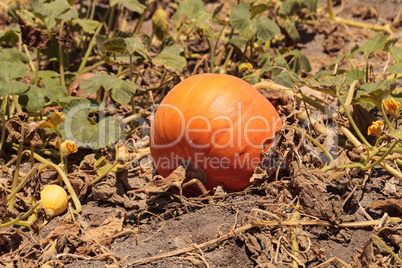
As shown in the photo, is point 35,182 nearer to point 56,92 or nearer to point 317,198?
point 56,92

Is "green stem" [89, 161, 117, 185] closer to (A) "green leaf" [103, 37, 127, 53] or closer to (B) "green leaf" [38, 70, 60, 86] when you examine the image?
(A) "green leaf" [103, 37, 127, 53]

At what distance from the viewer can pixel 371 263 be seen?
6.37 ft

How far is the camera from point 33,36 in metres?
3.25

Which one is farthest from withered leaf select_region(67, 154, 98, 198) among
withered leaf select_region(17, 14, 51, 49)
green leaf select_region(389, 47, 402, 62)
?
green leaf select_region(389, 47, 402, 62)

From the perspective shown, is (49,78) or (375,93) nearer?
(375,93)

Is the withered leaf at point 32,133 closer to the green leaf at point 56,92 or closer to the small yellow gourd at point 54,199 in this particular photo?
the small yellow gourd at point 54,199

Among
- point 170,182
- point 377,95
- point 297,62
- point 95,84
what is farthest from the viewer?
point 297,62

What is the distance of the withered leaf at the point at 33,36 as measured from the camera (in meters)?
3.22

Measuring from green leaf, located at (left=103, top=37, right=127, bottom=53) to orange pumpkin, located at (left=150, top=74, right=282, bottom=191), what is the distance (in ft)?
2.18

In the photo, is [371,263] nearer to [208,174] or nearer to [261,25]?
[208,174]

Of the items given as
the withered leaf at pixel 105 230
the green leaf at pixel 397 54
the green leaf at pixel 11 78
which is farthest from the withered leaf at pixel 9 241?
the green leaf at pixel 397 54

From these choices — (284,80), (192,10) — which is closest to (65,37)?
(192,10)

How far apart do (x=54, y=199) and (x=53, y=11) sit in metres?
1.49

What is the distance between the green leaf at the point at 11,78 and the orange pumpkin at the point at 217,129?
2.61 feet
